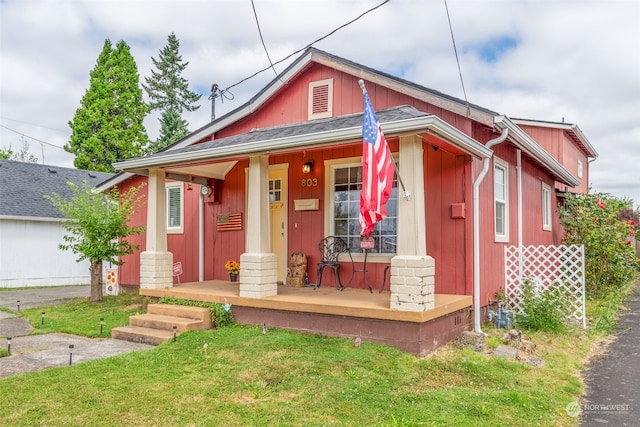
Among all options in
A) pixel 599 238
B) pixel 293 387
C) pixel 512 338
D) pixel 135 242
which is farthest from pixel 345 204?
pixel 599 238

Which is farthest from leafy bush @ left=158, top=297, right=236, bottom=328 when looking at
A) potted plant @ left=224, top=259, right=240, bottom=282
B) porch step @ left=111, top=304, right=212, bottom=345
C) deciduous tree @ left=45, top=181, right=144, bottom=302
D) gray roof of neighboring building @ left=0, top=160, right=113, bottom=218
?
gray roof of neighboring building @ left=0, top=160, right=113, bottom=218

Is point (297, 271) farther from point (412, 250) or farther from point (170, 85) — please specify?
point (170, 85)

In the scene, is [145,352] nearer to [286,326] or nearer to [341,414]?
[286,326]

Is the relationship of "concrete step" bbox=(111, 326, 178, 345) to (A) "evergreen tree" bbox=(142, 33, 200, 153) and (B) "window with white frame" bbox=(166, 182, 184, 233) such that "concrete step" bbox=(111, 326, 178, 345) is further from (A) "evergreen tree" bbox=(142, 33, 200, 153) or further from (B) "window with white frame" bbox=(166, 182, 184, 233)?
(A) "evergreen tree" bbox=(142, 33, 200, 153)

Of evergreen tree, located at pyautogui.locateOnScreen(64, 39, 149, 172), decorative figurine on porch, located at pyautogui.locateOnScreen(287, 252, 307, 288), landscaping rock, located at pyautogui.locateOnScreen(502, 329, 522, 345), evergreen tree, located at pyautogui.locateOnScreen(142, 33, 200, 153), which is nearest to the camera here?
landscaping rock, located at pyautogui.locateOnScreen(502, 329, 522, 345)

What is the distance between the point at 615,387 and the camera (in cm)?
443

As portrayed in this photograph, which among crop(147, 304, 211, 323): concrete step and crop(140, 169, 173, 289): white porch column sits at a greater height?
crop(140, 169, 173, 289): white porch column

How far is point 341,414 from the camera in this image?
346cm

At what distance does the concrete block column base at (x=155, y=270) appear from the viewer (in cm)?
745

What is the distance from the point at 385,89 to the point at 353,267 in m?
2.93

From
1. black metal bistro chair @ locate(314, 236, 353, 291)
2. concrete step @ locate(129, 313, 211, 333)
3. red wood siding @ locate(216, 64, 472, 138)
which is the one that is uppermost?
red wood siding @ locate(216, 64, 472, 138)

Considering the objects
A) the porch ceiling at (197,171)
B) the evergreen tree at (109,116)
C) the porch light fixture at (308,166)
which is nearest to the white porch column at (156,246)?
the porch ceiling at (197,171)

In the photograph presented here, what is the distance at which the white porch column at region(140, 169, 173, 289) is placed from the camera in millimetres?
7469
